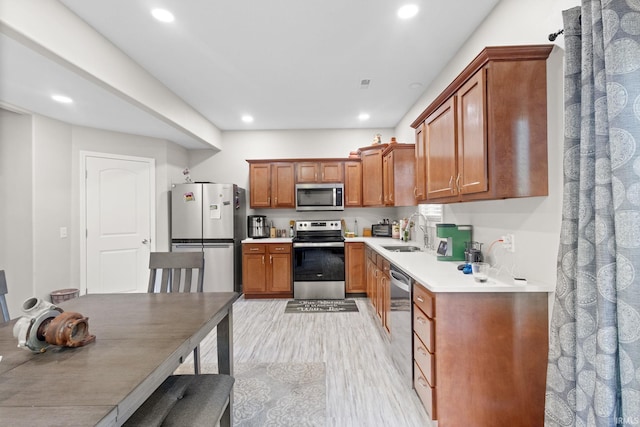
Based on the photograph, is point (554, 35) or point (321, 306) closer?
point (554, 35)

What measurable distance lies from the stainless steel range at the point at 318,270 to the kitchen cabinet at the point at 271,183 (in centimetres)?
87

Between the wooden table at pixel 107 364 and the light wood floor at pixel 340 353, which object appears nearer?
the wooden table at pixel 107 364

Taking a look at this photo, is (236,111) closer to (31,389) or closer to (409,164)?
(409,164)

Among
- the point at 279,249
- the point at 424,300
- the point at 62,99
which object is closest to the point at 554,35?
the point at 424,300

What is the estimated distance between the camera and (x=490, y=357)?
5.22ft

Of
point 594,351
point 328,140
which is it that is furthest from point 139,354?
point 328,140

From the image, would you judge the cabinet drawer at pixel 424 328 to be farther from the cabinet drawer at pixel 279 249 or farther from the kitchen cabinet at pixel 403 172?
the cabinet drawer at pixel 279 249

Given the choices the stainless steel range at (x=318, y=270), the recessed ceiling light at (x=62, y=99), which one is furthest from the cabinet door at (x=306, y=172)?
the recessed ceiling light at (x=62, y=99)

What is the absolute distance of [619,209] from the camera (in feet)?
3.36

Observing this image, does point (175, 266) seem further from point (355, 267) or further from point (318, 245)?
point (355, 267)

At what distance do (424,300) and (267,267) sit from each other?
9.67 feet

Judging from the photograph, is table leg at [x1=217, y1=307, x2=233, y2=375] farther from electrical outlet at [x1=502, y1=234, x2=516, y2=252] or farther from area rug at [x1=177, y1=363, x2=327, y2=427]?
electrical outlet at [x1=502, y1=234, x2=516, y2=252]

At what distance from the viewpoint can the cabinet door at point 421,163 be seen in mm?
2549

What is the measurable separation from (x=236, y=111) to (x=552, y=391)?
13.9 feet
